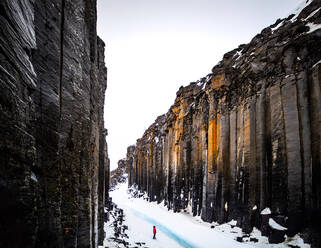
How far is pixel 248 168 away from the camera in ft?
46.6

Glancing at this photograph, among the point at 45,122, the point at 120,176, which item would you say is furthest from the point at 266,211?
the point at 120,176

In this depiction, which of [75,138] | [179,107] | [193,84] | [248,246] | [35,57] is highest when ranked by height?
[193,84]

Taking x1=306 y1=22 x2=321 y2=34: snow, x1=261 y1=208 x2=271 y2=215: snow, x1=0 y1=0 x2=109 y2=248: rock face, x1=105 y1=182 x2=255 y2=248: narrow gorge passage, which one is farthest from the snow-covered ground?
x1=306 y1=22 x2=321 y2=34: snow

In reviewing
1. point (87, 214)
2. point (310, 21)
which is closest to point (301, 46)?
point (310, 21)

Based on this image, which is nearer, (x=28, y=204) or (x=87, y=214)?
(x=28, y=204)

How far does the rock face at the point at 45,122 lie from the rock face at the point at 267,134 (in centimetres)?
1021

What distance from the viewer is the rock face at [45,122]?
271 cm

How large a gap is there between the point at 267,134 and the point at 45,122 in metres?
13.0

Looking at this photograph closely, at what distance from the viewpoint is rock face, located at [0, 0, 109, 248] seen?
2.71 metres

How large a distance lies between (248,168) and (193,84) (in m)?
16.7

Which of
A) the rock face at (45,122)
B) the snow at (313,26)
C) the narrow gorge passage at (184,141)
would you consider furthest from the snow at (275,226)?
the snow at (313,26)

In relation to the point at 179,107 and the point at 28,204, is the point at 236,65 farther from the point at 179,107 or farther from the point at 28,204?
the point at 28,204

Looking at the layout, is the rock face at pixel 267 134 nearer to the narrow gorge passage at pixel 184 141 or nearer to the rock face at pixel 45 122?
the narrow gorge passage at pixel 184 141

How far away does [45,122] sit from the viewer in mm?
4316
